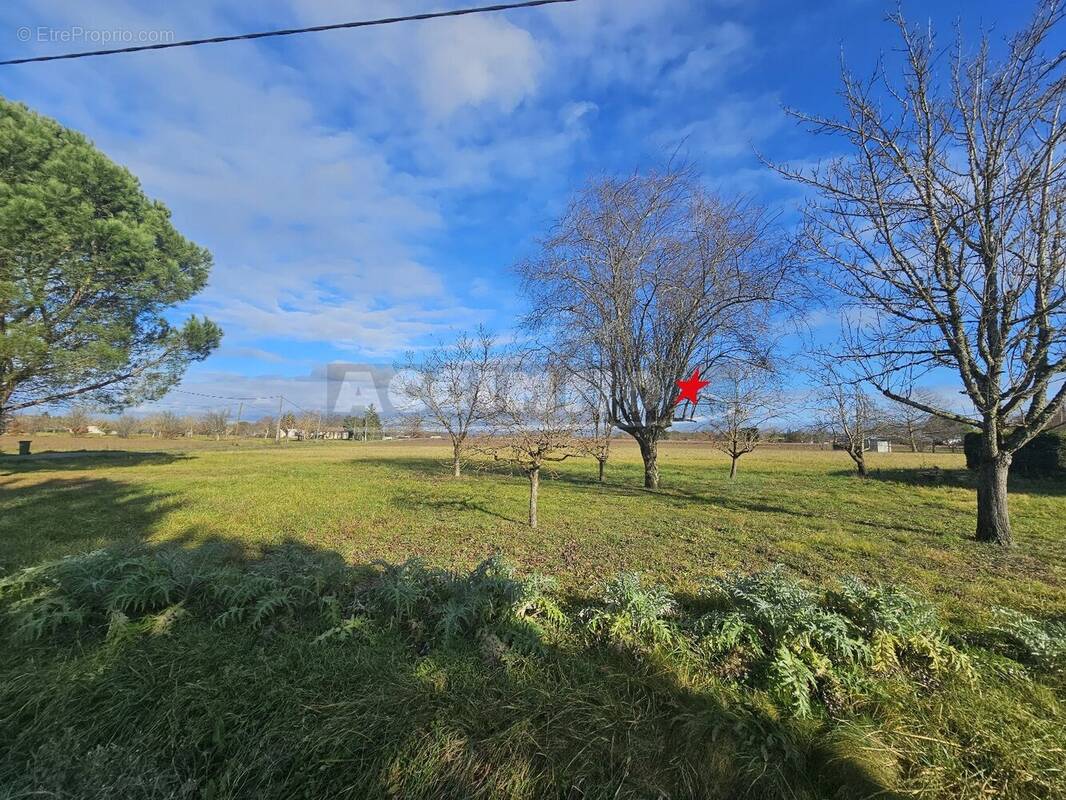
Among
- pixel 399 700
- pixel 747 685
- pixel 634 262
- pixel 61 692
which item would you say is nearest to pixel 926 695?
pixel 747 685

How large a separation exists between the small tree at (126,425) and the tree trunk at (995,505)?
75203mm

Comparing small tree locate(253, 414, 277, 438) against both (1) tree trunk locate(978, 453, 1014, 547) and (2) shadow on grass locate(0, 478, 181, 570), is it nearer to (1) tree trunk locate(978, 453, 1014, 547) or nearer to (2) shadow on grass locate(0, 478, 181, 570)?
(2) shadow on grass locate(0, 478, 181, 570)

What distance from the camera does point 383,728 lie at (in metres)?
1.87

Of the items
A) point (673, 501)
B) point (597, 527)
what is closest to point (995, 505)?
point (673, 501)

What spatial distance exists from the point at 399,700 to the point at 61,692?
160cm

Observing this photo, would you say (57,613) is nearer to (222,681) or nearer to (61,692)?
(61,692)

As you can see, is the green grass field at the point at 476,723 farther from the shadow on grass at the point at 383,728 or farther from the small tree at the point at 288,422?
the small tree at the point at 288,422

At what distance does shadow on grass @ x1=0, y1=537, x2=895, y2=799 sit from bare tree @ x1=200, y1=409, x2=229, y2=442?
236 feet

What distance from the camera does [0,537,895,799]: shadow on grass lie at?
1695mm

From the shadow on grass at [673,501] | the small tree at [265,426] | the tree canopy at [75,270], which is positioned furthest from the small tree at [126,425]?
the shadow on grass at [673,501]

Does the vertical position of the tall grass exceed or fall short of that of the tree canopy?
it falls short

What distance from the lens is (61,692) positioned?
201cm

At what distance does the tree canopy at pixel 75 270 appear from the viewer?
1172cm

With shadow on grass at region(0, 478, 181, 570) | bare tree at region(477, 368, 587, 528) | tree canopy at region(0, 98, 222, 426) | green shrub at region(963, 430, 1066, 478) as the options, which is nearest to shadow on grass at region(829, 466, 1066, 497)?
green shrub at region(963, 430, 1066, 478)
